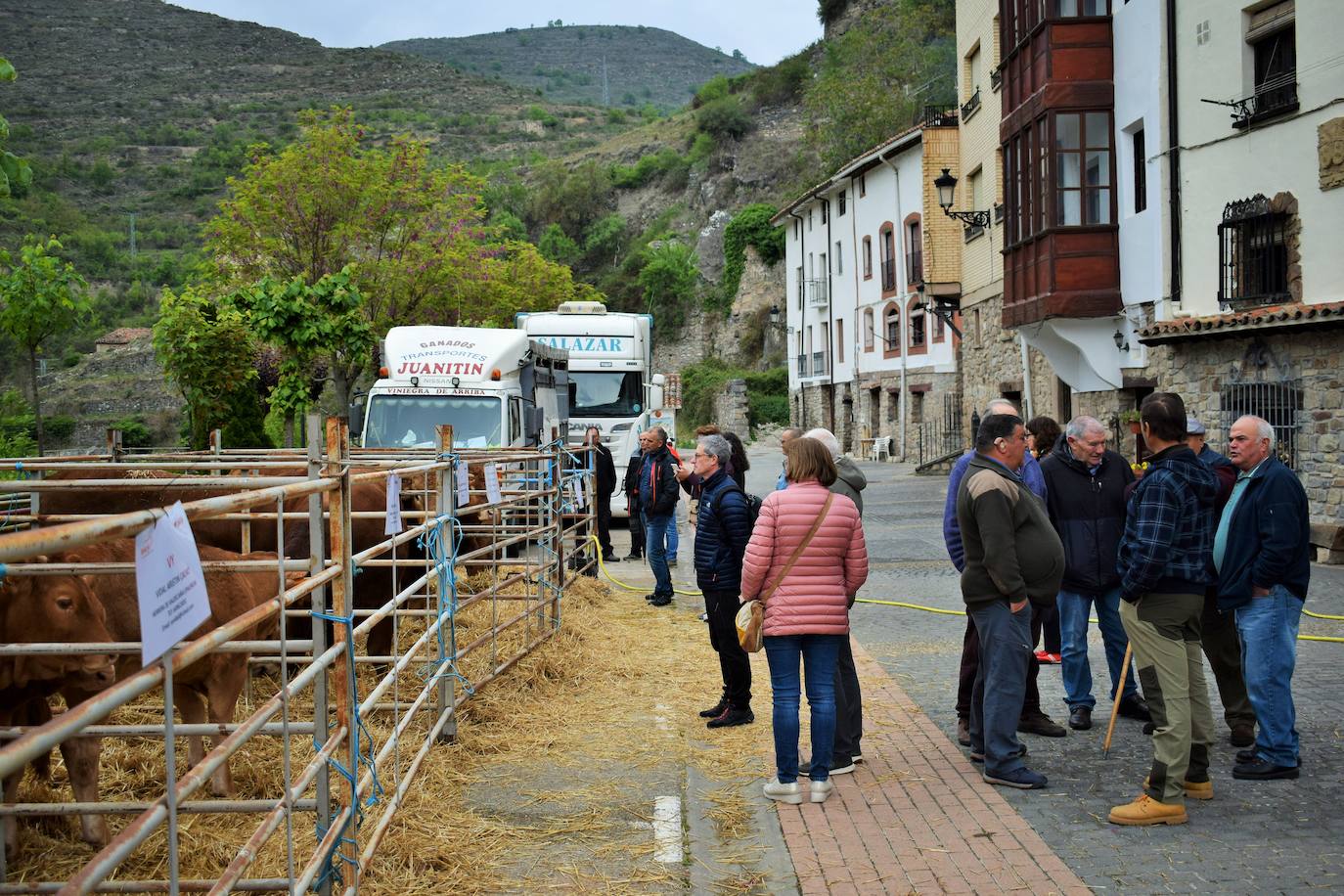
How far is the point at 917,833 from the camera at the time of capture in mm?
5617

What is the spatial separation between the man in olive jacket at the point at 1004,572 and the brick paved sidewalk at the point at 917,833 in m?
0.24

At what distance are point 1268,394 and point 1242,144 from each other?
3.47m

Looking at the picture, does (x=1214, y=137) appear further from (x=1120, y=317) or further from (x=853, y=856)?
(x=853, y=856)

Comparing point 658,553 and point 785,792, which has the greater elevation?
point 658,553

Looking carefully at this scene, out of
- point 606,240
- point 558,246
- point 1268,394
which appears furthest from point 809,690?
point 558,246

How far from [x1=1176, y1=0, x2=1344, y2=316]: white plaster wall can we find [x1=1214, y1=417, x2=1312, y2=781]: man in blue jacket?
965 centimetres

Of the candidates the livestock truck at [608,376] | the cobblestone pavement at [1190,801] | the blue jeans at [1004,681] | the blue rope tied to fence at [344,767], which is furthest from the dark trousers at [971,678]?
the livestock truck at [608,376]

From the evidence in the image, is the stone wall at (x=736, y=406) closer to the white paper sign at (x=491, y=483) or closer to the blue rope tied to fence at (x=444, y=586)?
the white paper sign at (x=491, y=483)

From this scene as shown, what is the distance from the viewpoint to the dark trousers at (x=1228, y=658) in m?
6.73

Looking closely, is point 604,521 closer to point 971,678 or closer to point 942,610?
point 942,610

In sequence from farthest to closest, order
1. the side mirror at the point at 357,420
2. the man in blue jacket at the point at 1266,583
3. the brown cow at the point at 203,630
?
the side mirror at the point at 357,420, the man in blue jacket at the point at 1266,583, the brown cow at the point at 203,630

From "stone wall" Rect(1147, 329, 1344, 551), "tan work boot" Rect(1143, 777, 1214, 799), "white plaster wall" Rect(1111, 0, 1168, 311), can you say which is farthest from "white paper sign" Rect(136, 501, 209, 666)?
"white plaster wall" Rect(1111, 0, 1168, 311)

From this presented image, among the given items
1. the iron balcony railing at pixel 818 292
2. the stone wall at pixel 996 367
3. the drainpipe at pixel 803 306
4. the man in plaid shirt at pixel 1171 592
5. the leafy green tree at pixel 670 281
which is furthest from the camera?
the leafy green tree at pixel 670 281

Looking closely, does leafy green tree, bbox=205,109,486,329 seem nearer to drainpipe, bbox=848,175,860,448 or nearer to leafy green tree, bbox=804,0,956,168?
drainpipe, bbox=848,175,860,448
